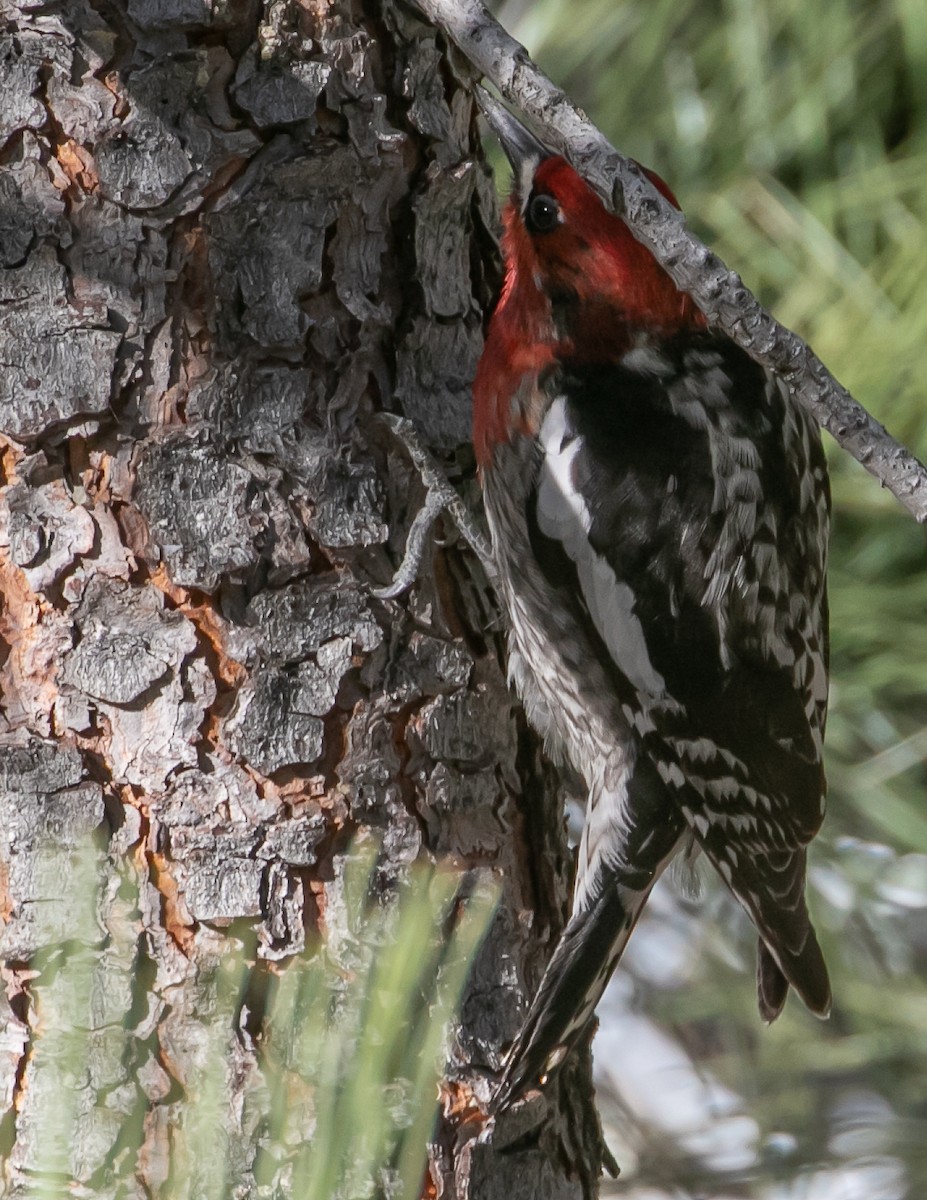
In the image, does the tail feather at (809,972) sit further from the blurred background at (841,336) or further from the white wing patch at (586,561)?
the white wing patch at (586,561)

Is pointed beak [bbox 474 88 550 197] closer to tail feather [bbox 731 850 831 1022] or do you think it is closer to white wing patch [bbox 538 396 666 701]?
white wing patch [bbox 538 396 666 701]

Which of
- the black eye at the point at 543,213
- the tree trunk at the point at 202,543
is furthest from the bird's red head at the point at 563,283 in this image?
the tree trunk at the point at 202,543

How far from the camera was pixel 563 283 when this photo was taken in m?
1.79

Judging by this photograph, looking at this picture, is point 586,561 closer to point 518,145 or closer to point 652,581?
point 652,581

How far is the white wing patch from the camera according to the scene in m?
1.68

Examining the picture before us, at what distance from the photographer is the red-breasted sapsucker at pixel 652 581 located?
64.9 inches

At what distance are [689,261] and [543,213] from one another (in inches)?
34.1

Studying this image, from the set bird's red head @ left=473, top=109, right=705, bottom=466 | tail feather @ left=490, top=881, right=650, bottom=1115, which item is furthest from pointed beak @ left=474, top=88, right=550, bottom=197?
tail feather @ left=490, top=881, right=650, bottom=1115

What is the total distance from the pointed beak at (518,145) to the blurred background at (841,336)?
8cm

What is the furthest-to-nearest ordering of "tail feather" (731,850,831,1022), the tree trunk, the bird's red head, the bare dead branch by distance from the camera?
1. the bird's red head
2. "tail feather" (731,850,831,1022)
3. the tree trunk
4. the bare dead branch

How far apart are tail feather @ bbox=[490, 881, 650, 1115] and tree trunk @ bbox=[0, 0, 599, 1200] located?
0.03m

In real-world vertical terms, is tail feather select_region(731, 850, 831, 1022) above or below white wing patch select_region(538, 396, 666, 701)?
below

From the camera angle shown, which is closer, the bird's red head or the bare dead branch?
the bare dead branch

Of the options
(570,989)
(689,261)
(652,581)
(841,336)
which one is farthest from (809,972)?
(689,261)
